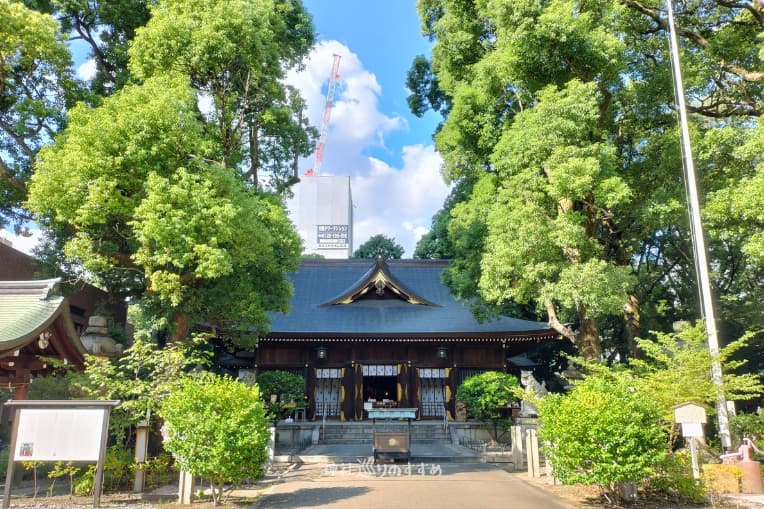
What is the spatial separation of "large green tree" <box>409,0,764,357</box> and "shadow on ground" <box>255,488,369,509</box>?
6533mm

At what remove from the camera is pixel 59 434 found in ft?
26.1

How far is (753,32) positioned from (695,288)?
13764 mm

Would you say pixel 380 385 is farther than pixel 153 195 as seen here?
Yes

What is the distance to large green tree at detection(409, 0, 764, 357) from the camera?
12477mm

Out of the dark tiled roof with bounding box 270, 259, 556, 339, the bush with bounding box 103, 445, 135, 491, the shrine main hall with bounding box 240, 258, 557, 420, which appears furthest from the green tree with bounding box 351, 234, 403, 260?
the bush with bounding box 103, 445, 135, 491

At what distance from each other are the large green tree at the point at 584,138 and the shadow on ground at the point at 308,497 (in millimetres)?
6533

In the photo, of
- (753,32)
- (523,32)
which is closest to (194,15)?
(523,32)

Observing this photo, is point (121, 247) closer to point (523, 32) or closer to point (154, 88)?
point (154, 88)

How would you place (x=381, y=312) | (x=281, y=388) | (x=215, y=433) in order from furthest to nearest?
(x=381, y=312)
(x=281, y=388)
(x=215, y=433)

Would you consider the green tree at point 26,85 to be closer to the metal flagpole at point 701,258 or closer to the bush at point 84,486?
the bush at point 84,486

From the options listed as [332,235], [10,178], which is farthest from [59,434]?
[332,235]

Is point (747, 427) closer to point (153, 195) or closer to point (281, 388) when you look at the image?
point (281, 388)

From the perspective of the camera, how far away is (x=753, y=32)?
13.9 metres

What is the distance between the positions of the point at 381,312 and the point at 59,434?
15685 mm
